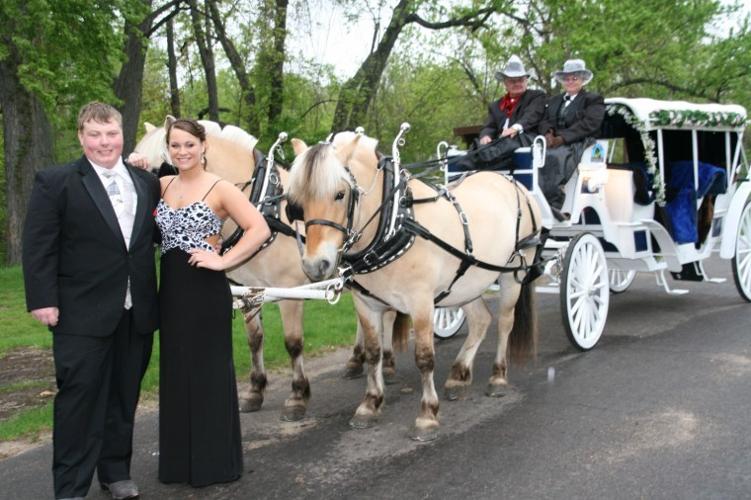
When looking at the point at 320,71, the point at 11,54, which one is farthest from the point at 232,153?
the point at 320,71

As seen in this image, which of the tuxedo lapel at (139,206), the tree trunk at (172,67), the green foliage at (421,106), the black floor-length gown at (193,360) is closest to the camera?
the tuxedo lapel at (139,206)

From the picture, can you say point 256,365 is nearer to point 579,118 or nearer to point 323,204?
point 323,204

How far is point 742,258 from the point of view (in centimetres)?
852

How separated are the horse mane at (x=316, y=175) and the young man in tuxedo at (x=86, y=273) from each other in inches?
32.0

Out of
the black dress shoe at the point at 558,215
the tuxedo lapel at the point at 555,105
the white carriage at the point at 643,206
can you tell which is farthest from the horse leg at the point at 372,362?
the tuxedo lapel at the point at 555,105

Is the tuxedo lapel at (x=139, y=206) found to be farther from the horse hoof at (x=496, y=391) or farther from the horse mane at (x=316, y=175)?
the horse hoof at (x=496, y=391)

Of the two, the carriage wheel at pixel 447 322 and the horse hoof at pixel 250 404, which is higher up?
the carriage wheel at pixel 447 322

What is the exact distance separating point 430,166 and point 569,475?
2648 millimetres

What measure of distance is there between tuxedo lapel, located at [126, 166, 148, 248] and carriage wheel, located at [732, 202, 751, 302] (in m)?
6.90

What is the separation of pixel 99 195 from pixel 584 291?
4567 mm

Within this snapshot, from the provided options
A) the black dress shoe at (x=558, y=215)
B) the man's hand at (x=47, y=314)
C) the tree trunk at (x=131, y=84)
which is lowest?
the man's hand at (x=47, y=314)

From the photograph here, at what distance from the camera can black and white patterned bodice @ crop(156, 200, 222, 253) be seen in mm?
3303

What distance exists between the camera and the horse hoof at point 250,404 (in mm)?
4883

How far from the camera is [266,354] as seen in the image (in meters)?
6.48
